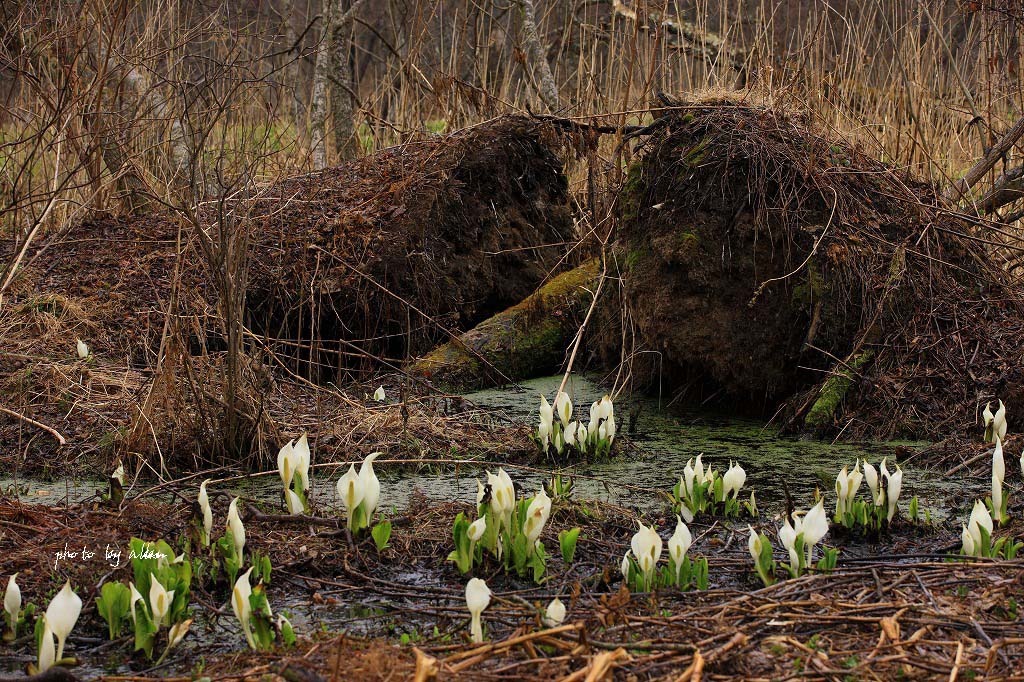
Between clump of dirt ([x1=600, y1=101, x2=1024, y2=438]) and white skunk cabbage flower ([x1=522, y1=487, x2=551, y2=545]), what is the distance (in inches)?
93.7

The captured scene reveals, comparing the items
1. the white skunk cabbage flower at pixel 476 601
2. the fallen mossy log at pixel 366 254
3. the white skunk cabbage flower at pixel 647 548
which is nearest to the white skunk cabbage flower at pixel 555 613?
the white skunk cabbage flower at pixel 476 601

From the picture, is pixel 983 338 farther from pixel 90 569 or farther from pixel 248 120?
pixel 248 120

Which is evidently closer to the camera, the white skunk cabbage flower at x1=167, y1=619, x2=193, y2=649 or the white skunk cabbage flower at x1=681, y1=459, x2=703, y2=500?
the white skunk cabbage flower at x1=167, y1=619, x2=193, y2=649

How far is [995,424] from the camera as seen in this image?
13.8 feet

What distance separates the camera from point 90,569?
2861mm

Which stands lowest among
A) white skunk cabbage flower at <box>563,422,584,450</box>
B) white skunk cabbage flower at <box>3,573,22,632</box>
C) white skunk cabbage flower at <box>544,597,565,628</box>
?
white skunk cabbage flower at <box>3,573,22,632</box>

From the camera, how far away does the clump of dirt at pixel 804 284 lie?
16.5ft

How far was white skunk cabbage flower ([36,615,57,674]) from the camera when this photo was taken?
90.7 inches

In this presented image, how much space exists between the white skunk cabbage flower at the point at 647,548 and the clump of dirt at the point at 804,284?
2462 mm

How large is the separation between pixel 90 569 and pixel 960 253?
4.53 m

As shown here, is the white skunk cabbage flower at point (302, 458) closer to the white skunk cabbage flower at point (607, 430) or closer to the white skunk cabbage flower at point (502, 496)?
the white skunk cabbage flower at point (502, 496)

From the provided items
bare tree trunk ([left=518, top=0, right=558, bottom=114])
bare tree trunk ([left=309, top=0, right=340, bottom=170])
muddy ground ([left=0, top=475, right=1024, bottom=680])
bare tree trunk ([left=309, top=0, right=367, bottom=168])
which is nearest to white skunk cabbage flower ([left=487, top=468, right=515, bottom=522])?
muddy ground ([left=0, top=475, right=1024, bottom=680])

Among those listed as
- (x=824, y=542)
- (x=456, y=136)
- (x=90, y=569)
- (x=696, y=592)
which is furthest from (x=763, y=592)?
(x=456, y=136)

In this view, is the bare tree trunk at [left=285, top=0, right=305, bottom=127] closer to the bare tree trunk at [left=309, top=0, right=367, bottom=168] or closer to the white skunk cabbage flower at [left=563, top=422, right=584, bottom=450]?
the bare tree trunk at [left=309, top=0, right=367, bottom=168]
